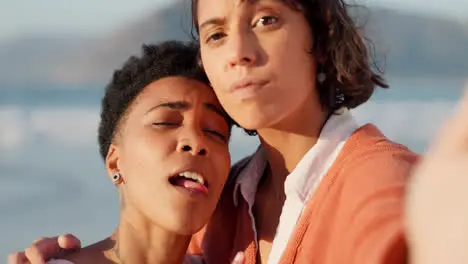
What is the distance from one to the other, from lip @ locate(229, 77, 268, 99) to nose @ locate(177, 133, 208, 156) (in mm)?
175

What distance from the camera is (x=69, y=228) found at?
13.3 ft

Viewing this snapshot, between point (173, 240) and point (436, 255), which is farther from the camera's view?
point (173, 240)

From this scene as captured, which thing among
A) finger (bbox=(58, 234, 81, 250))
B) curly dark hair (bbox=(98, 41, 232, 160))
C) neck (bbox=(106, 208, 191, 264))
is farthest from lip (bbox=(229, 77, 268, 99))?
finger (bbox=(58, 234, 81, 250))

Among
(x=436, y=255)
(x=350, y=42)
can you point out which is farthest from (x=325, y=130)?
(x=436, y=255)

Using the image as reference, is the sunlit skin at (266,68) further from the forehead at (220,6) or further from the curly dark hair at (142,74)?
the curly dark hair at (142,74)

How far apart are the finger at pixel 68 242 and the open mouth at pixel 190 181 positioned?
313mm

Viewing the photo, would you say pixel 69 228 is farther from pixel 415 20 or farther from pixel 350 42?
pixel 415 20

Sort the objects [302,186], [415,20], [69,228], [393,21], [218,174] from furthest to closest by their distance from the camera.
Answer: [415,20]
[393,21]
[69,228]
[218,174]
[302,186]

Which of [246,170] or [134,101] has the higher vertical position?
[134,101]

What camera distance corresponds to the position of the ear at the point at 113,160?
1.76 m

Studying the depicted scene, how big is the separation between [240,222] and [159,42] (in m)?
0.48

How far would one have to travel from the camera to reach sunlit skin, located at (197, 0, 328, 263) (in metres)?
1.49

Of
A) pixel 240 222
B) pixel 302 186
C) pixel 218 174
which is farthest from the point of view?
pixel 240 222

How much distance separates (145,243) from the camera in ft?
5.61
